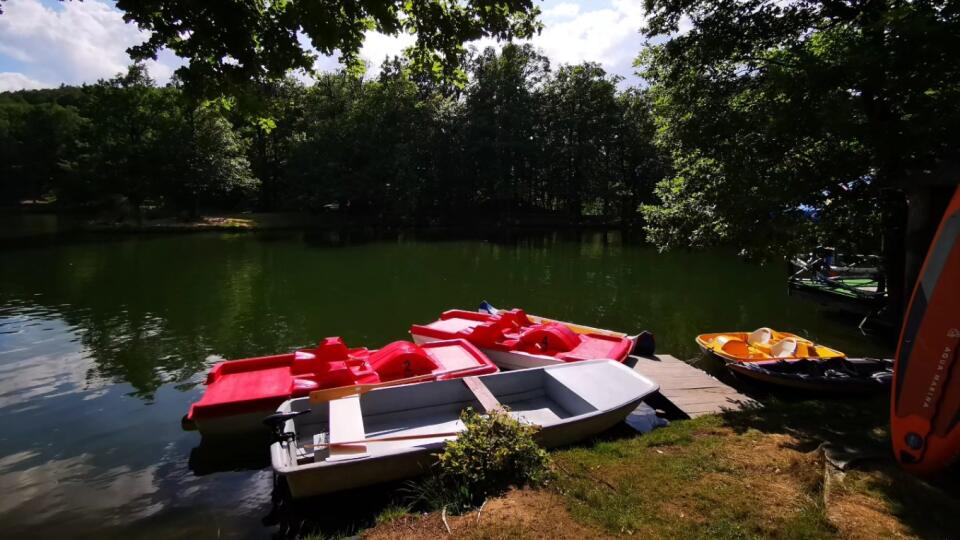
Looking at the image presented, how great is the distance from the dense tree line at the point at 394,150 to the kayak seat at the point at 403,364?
42188mm

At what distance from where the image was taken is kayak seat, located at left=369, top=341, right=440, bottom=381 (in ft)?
27.5

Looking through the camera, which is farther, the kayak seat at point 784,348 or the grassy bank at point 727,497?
the kayak seat at point 784,348

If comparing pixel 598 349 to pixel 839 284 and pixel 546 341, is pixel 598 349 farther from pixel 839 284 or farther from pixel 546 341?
pixel 839 284

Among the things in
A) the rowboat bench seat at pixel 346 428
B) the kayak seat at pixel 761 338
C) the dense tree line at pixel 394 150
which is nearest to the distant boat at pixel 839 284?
the kayak seat at pixel 761 338

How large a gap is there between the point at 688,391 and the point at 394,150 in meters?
45.1

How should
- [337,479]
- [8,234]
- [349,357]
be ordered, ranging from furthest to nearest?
[8,234]
[349,357]
[337,479]

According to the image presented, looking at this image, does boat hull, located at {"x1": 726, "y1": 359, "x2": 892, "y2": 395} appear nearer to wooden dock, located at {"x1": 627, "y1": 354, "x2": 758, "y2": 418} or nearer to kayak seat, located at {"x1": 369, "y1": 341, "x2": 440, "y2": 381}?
wooden dock, located at {"x1": 627, "y1": 354, "x2": 758, "y2": 418}

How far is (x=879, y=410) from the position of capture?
277 inches

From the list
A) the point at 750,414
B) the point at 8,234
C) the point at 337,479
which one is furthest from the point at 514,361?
the point at 8,234

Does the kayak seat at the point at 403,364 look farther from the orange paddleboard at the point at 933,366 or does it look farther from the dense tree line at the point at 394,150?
the dense tree line at the point at 394,150

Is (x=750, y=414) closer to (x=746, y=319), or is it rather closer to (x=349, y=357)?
(x=349, y=357)

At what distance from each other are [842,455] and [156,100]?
51.5 metres

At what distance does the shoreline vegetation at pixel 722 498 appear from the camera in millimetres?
4133

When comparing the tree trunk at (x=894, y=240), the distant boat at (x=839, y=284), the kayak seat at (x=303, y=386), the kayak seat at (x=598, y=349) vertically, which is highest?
the tree trunk at (x=894, y=240)
